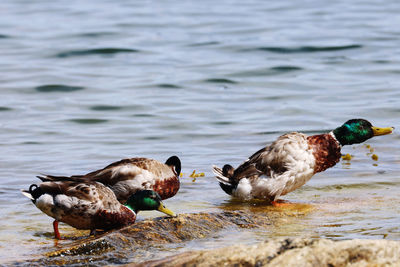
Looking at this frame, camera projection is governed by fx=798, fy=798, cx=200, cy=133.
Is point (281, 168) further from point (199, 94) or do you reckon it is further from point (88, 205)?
point (199, 94)

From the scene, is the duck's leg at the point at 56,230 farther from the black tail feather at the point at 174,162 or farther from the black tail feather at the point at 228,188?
the black tail feather at the point at 228,188

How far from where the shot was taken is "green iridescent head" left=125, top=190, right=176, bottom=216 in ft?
23.8

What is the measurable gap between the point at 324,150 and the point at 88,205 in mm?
3006

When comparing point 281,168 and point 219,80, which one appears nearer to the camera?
point 281,168

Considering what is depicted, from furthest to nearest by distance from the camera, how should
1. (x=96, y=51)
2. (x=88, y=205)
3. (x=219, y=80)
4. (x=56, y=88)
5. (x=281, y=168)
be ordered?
1. (x=96, y=51)
2. (x=219, y=80)
3. (x=56, y=88)
4. (x=281, y=168)
5. (x=88, y=205)

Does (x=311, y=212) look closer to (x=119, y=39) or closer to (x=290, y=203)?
(x=290, y=203)

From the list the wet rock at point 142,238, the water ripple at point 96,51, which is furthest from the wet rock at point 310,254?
the water ripple at point 96,51

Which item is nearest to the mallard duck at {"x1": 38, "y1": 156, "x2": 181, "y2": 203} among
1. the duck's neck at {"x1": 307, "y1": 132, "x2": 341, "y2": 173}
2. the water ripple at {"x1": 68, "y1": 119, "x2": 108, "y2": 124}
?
the duck's neck at {"x1": 307, "y1": 132, "x2": 341, "y2": 173}

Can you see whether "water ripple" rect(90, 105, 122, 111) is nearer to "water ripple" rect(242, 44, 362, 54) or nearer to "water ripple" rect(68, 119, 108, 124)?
"water ripple" rect(68, 119, 108, 124)

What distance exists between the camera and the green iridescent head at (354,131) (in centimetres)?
922

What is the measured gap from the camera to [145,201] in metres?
7.29

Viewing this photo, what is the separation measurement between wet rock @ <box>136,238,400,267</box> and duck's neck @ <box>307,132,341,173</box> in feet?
13.4

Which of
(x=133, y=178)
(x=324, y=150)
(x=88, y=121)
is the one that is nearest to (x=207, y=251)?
(x=133, y=178)

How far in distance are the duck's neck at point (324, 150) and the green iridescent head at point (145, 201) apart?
2.28 meters
